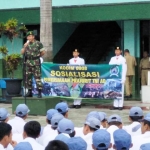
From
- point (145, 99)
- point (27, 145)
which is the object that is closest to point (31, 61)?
point (145, 99)

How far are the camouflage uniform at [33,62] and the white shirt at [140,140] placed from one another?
8.45 metres

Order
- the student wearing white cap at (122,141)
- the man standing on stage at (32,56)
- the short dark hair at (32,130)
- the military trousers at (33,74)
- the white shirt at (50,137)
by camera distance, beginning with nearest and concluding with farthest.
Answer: the student wearing white cap at (122,141) < the short dark hair at (32,130) < the white shirt at (50,137) < the man standing on stage at (32,56) < the military trousers at (33,74)

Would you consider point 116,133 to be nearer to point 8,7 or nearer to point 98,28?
point 8,7

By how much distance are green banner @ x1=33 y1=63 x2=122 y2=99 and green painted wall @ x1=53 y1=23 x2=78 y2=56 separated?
568cm

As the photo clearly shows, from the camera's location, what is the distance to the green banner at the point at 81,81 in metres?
17.4

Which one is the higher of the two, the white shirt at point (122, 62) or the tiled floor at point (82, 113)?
the white shirt at point (122, 62)

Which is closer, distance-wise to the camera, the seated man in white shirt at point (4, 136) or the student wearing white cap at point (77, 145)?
the student wearing white cap at point (77, 145)

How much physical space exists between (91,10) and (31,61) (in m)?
5.82

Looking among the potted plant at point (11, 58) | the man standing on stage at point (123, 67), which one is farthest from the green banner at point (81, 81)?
the potted plant at point (11, 58)

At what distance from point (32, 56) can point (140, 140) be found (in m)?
8.74

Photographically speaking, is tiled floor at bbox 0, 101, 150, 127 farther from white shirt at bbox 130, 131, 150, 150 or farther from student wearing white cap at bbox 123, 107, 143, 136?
white shirt at bbox 130, 131, 150, 150

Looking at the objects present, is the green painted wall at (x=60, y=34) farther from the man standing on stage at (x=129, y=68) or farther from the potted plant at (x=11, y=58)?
the man standing on stage at (x=129, y=68)

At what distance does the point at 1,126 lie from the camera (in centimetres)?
595

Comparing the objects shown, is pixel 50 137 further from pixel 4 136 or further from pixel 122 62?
pixel 122 62
